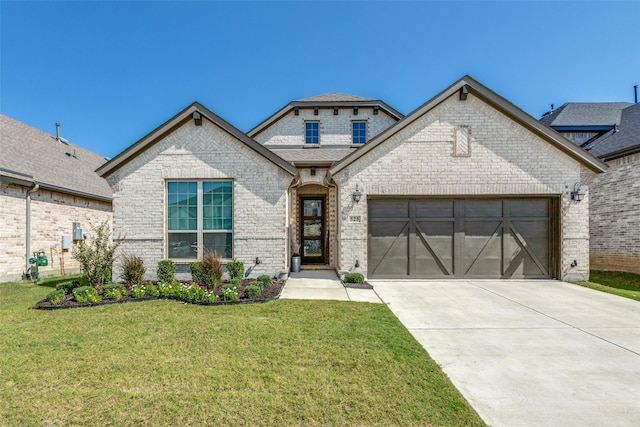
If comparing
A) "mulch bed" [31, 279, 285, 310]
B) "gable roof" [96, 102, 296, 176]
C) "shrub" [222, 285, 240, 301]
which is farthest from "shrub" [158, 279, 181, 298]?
"gable roof" [96, 102, 296, 176]

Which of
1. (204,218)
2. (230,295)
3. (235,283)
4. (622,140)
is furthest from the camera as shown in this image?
(622,140)

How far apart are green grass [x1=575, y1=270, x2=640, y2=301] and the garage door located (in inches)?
50.9

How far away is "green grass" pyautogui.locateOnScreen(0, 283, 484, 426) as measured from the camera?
2895mm

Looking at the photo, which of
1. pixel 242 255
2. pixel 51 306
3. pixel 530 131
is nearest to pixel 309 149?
pixel 242 255

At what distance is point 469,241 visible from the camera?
9859mm

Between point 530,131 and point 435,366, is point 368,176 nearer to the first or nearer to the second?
point 530,131

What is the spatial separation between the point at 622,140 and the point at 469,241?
896 cm

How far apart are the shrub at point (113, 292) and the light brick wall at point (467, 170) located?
596 centimetres

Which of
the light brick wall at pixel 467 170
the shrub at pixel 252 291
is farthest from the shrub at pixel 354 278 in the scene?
the shrub at pixel 252 291

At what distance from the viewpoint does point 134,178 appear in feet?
30.6

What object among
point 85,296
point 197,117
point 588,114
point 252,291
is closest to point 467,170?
point 252,291

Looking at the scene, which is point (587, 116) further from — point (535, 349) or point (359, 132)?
point (535, 349)

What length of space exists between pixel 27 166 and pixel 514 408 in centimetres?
1597

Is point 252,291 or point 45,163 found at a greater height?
point 45,163
